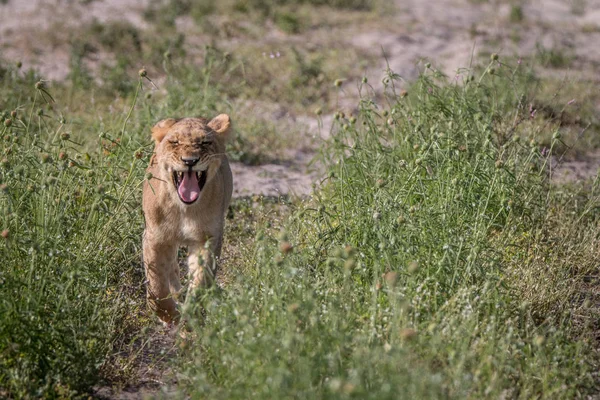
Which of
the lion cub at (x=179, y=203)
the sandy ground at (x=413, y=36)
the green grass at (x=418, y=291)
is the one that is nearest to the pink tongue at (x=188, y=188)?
the lion cub at (x=179, y=203)

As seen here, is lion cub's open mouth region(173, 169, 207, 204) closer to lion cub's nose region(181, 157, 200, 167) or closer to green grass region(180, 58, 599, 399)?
lion cub's nose region(181, 157, 200, 167)

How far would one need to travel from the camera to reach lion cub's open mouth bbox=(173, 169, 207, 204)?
199 inches

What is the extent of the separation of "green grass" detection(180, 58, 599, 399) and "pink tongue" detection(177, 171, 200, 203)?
52cm

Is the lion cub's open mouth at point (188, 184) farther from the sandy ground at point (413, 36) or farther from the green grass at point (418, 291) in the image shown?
the sandy ground at point (413, 36)

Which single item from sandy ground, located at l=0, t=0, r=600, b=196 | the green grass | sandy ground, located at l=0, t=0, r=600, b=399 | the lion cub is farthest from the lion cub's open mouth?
sandy ground, located at l=0, t=0, r=600, b=196

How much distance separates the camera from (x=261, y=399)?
3.64m

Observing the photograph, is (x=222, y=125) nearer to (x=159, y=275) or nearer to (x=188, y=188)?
(x=188, y=188)

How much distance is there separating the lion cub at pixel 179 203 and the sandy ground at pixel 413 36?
2.66 m

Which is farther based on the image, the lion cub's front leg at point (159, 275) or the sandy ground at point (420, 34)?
the sandy ground at point (420, 34)

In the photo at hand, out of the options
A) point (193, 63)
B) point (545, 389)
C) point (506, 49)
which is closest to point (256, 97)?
point (193, 63)

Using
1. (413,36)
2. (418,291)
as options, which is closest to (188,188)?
(418,291)

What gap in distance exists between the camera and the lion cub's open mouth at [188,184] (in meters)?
5.05

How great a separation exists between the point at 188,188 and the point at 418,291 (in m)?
1.54

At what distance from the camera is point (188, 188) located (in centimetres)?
509
